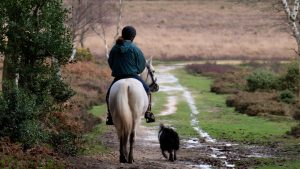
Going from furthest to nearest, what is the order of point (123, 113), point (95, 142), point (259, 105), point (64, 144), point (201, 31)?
point (201, 31), point (259, 105), point (95, 142), point (64, 144), point (123, 113)

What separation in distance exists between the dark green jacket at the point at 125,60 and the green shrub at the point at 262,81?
1242 inches

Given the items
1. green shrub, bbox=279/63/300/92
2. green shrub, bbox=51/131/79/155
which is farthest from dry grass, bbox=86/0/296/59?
green shrub, bbox=51/131/79/155

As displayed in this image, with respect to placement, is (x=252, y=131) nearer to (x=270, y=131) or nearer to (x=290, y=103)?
(x=270, y=131)

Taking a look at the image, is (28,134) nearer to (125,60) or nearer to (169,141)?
(125,60)

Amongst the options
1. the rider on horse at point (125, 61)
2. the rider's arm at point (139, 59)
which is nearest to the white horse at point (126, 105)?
the rider on horse at point (125, 61)

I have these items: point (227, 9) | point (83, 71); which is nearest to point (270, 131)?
point (83, 71)

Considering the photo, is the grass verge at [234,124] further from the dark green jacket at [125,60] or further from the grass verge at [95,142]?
the dark green jacket at [125,60]

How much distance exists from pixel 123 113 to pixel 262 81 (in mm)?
32889

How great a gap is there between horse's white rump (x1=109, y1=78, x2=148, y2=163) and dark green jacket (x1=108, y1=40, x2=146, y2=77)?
43 cm

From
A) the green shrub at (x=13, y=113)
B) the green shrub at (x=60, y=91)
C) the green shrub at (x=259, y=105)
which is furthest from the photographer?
the green shrub at (x=259, y=105)

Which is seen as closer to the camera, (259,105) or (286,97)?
(259,105)

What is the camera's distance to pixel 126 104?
14.4 meters

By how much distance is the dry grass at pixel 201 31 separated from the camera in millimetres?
95625

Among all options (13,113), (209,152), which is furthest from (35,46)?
(209,152)
